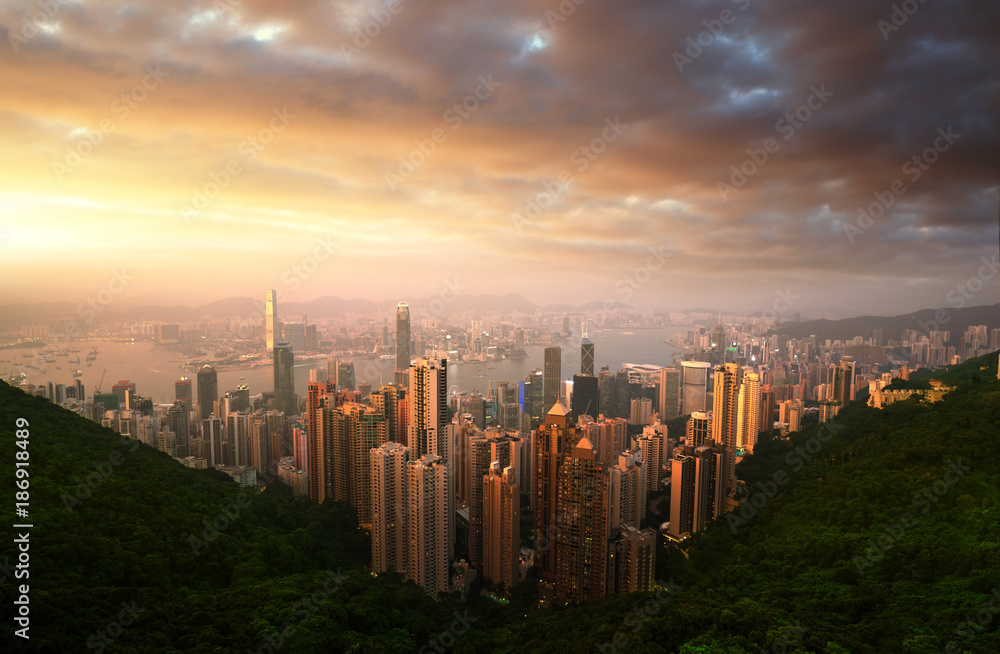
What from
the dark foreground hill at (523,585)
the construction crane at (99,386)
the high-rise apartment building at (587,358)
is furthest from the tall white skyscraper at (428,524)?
the high-rise apartment building at (587,358)

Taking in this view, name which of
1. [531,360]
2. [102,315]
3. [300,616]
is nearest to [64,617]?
[300,616]

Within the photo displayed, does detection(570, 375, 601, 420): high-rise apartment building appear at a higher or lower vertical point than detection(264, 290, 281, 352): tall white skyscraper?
lower

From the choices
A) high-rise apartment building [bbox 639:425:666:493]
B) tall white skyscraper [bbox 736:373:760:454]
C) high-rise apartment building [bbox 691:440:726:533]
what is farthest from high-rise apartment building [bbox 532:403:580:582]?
tall white skyscraper [bbox 736:373:760:454]

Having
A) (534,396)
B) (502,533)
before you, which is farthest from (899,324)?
(502,533)

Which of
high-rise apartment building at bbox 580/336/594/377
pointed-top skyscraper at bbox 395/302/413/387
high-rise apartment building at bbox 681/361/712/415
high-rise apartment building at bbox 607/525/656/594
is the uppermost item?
pointed-top skyscraper at bbox 395/302/413/387

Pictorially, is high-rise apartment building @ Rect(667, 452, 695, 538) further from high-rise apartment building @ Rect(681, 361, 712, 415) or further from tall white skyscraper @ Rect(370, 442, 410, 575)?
high-rise apartment building @ Rect(681, 361, 712, 415)

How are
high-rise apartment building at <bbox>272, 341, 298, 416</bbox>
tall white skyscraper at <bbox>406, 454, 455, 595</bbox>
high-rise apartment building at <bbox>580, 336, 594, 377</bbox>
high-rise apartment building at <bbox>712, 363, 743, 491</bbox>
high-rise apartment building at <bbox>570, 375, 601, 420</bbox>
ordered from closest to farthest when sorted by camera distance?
tall white skyscraper at <bbox>406, 454, 455, 595</bbox> → high-rise apartment building at <bbox>712, 363, 743, 491</bbox> → high-rise apartment building at <bbox>272, 341, 298, 416</bbox> → high-rise apartment building at <bbox>570, 375, 601, 420</bbox> → high-rise apartment building at <bbox>580, 336, 594, 377</bbox>

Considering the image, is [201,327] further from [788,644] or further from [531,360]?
[788,644]
